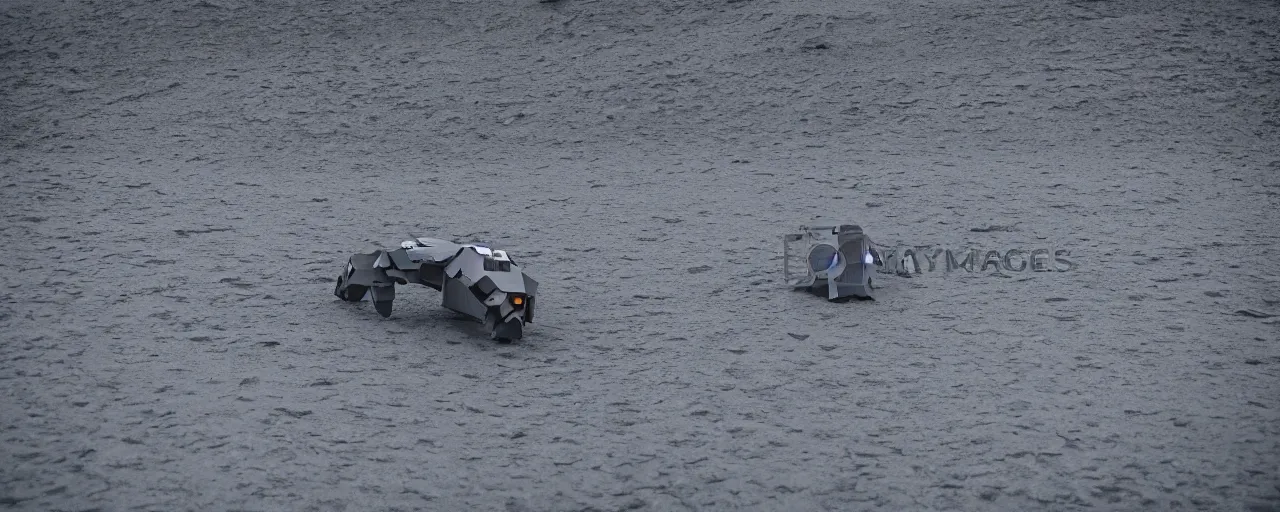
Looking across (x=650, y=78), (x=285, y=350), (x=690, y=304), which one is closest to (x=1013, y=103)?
(x=650, y=78)

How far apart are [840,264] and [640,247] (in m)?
0.70

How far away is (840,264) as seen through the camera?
2787 millimetres

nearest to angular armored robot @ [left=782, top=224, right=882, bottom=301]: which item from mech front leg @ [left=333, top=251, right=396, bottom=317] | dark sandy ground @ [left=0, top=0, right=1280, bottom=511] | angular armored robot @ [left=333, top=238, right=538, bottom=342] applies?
dark sandy ground @ [left=0, top=0, right=1280, bottom=511]

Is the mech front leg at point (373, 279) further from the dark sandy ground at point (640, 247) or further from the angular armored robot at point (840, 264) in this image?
the angular armored robot at point (840, 264)

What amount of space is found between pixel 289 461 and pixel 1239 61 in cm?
432

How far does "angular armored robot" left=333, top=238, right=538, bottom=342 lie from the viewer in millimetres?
2480

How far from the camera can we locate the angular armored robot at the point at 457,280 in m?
2.48

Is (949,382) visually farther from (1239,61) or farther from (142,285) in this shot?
(1239,61)

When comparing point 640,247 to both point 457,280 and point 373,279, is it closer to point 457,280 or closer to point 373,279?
point 457,280

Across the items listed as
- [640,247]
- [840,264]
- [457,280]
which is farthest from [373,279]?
[840,264]

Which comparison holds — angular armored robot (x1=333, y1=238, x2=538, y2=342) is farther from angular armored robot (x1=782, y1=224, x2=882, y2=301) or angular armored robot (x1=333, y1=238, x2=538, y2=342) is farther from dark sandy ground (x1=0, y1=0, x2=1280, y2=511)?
angular armored robot (x1=782, y1=224, x2=882, y2=301)

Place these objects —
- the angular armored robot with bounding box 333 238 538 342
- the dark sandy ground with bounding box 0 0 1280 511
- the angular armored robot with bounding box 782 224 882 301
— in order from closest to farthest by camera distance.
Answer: the dark sandy ground with bounding box 0 0 1280 511
the angular armored robot with bounding box 333 238 538 342
the angular armored robot with bounding box 782 224 882 301

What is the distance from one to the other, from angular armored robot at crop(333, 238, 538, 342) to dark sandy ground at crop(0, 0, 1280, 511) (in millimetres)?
71

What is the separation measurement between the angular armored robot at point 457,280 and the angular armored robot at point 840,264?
0.79 m
